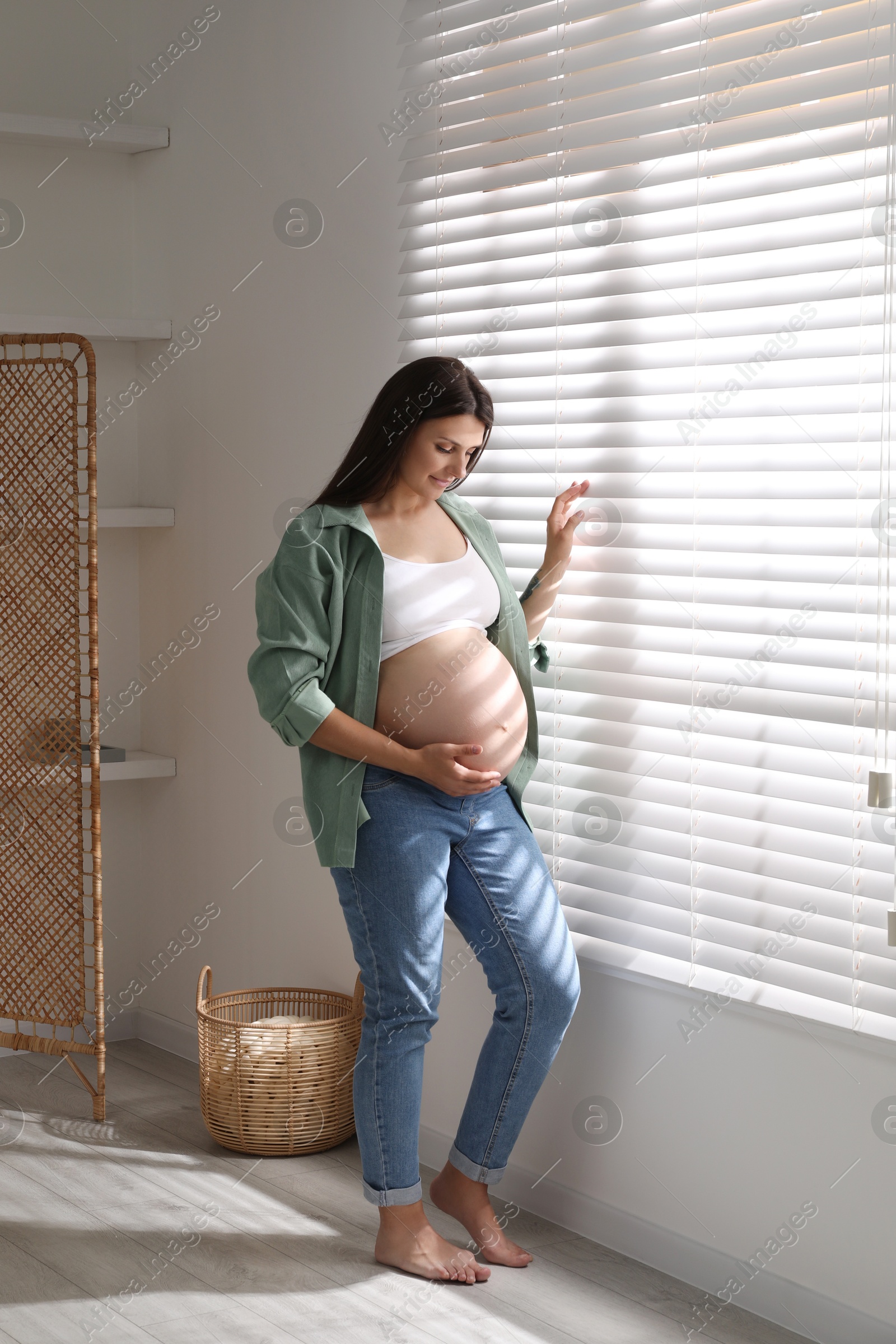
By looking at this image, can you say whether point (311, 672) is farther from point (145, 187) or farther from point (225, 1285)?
point (145, 187)

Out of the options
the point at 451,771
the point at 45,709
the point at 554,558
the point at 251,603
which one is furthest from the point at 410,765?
the point at 45,709

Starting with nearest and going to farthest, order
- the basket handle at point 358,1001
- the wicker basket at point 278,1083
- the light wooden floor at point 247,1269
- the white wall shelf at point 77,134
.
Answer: the light wooden floor at point 247,1269, the wicker basket at point 278,1083, the basket handle at point 358,1001, the white wall shelf at point 77,134

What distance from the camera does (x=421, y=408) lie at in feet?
6.81

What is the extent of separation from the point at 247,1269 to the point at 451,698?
3.12 feet

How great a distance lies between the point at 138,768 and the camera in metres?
3.27

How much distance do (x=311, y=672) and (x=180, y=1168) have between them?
1.10 m

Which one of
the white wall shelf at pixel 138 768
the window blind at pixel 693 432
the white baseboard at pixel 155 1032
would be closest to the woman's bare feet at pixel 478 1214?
the window blind at pixel 693 432

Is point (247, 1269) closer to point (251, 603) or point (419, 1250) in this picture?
point (419, 1250)

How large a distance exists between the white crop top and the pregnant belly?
19mm

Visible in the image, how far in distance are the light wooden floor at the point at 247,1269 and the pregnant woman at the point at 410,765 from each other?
0.10 meters

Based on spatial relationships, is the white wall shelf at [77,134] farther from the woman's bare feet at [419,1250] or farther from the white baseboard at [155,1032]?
the woman's bare feet at [419,1250]

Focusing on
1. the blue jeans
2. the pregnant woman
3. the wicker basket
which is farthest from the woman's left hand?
the wicker basket

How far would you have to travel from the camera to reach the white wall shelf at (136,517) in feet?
10.3

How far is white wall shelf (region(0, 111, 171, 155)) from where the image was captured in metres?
2.98
